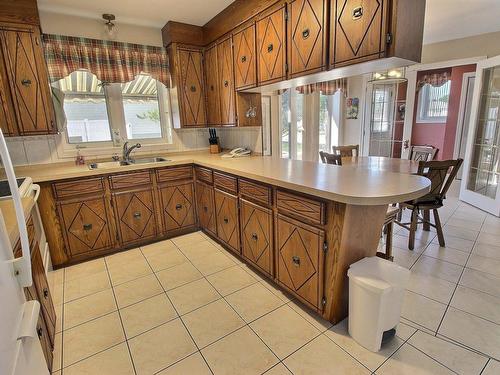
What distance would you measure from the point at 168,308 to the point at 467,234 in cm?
327

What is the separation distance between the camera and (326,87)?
4.64 meters

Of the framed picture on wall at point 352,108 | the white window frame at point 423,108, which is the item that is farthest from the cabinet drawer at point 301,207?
the white window frame at point 423,108

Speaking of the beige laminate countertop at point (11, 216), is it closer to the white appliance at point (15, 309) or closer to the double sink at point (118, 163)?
the white appliance at point (15, 309)

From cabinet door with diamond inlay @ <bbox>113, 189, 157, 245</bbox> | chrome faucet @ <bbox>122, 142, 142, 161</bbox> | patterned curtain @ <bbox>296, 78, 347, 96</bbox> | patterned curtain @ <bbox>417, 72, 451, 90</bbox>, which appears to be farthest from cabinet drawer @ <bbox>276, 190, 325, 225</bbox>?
patterned curtain @ <bbox>417, 72, 451, 90</bbox>

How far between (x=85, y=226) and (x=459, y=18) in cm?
525

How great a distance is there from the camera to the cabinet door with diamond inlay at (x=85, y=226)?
2.61m

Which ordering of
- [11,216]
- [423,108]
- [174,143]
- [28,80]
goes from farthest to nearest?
1. [423,108]
2. [174,143]
3. [28,80]
4. [11,216]

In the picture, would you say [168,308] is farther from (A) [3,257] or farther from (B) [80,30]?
(B) [80,30]

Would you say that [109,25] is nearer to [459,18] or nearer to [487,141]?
[459,18]

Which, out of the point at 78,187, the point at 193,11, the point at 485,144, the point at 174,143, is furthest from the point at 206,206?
the point at 485,144

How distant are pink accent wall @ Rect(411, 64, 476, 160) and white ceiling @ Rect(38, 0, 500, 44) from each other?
1752mm

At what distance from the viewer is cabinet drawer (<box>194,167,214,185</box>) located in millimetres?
2918

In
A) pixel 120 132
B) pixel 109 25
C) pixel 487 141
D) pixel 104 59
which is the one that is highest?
pixel 109 25

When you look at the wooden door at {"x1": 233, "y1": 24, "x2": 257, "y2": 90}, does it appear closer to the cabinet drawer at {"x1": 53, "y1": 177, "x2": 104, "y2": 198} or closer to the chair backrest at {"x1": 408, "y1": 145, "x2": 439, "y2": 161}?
the cabinet drawer at {"x1": 53, "y1": 177, "x2": 104, "y2": 198}
